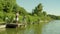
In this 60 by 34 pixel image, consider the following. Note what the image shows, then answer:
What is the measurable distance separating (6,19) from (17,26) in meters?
6.20

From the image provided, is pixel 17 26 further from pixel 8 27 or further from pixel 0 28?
pixel 0 28

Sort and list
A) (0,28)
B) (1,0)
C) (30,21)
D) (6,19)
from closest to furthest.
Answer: (0,28) → (6,19) → (1,0) → (30,21)

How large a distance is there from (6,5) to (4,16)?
10.4 metres

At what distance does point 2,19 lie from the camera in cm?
3722

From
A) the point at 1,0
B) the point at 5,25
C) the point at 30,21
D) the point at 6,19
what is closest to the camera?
the point at 5,25

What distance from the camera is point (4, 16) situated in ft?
124

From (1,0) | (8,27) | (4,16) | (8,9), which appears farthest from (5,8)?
(8,27)

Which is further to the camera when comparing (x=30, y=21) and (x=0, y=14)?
(x=30, y=21)

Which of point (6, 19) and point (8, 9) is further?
point (8, 9)

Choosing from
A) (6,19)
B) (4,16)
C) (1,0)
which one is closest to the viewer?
(6,19)

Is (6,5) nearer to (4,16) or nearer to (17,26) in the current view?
(4,16)

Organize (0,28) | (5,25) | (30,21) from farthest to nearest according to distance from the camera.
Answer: (30,21) < (5,25) < (0,28)

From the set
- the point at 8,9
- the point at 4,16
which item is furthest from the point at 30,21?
the point at 4,16

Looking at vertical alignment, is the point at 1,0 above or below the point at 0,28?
above
